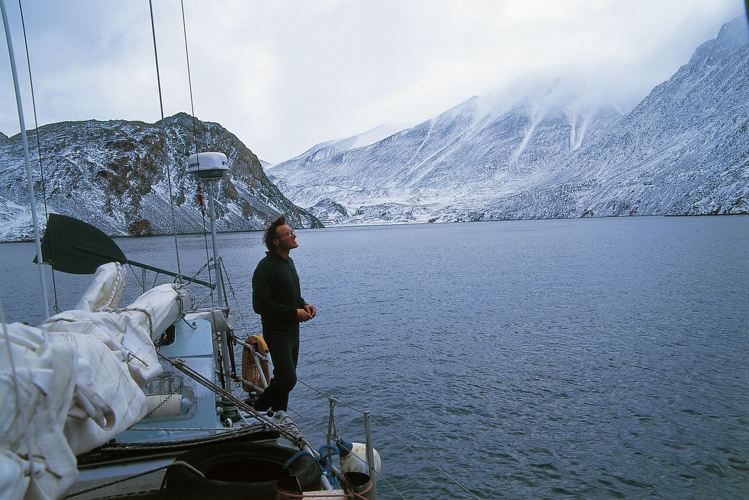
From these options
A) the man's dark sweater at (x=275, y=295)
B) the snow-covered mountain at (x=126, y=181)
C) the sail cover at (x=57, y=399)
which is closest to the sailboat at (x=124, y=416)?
the sail cover at (x=57, y=399)

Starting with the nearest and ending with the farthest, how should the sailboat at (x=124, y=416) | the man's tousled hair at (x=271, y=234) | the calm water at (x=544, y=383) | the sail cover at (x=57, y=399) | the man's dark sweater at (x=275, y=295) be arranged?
1. the sail cover at (x=57, y=399)
2. the sailboat at (x=124, y=416)
3. the man's dark sweater at (x=275, y=295)
4. the man's tousled hair at (x=271, y=234)
5. the calm water at (x=544, y=383)

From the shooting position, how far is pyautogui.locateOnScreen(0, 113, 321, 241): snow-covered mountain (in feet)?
27.1

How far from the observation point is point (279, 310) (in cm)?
574

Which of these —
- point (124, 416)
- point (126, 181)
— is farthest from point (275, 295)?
point (126, 181)

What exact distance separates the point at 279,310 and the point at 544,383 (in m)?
8.36

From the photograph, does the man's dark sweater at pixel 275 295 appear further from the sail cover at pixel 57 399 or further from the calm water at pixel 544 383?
the calm water at pixel 544 383

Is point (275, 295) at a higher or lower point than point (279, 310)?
higher

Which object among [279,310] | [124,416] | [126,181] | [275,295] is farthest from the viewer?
[126,181]

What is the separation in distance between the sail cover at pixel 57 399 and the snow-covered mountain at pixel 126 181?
2846 mm

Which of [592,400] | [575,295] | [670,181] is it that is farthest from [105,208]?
[670,181]

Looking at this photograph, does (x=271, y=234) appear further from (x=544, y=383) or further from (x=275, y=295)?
(x=544, y=383)

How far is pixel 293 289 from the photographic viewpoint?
597 centimetres

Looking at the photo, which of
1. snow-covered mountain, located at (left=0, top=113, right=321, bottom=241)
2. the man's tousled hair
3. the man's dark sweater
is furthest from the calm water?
snow-covered mountain, located at (left=0, top=113, right=321, bottom=241)

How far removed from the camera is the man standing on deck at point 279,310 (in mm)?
5762
